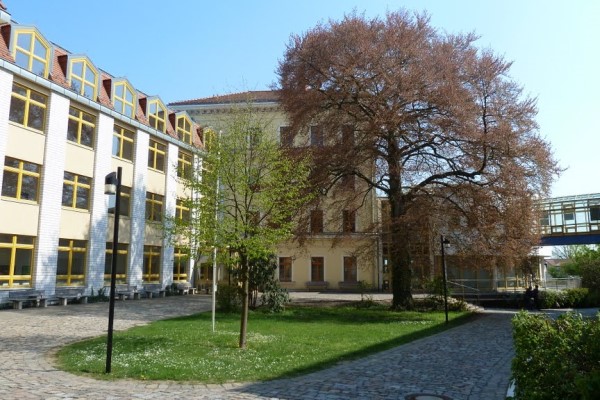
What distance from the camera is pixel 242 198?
13445mm

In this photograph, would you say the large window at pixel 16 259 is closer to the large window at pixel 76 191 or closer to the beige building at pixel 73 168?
the beige building at pixel 73 168

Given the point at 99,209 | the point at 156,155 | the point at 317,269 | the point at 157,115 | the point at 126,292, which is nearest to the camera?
the point at 99,209

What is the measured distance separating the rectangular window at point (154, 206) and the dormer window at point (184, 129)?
4.95m

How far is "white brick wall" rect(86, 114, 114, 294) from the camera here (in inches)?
1057

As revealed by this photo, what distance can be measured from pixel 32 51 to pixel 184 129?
44.8 ft

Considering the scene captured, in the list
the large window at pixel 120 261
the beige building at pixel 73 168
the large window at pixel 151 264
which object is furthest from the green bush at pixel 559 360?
the large window at pixel 151 264

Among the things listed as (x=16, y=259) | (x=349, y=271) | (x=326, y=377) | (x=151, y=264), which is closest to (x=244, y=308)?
(x=326, y=377)

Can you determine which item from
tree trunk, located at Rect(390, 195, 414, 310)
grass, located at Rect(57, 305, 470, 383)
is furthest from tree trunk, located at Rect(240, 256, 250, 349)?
tree trunk, located at Rect(390, 195, 414, 310)

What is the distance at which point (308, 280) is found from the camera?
43.9 m

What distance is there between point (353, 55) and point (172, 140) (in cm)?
1626

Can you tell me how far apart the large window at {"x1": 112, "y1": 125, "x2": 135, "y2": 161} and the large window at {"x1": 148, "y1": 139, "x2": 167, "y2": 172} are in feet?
5.90

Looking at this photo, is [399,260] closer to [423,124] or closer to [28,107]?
[423,124]

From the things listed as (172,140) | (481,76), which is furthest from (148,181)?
(481,76)

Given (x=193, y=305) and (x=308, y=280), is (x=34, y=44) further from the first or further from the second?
(x=308, y=280)
